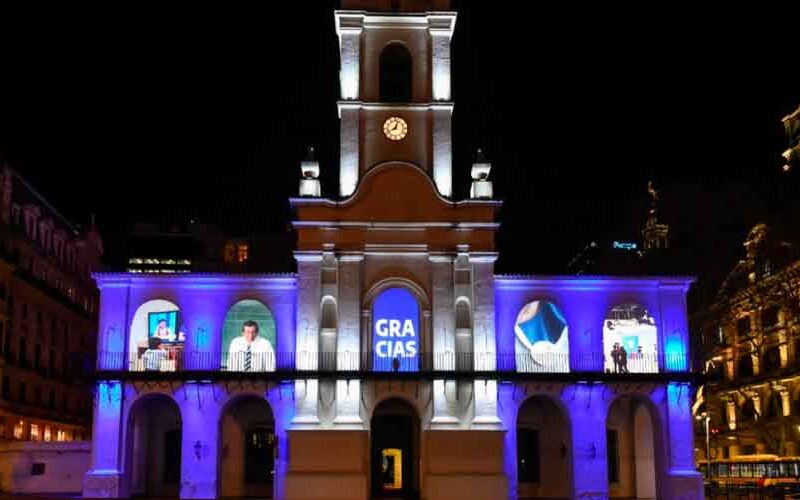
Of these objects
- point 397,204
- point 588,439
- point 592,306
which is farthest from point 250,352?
point 592,306

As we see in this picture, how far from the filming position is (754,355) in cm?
6481

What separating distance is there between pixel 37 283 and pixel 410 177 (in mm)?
26303

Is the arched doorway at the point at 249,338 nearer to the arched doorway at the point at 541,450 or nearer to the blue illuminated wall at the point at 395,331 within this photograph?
the blue illuminated wall at the point at 395,331

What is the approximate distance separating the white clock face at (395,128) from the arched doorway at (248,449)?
1405 centimetres

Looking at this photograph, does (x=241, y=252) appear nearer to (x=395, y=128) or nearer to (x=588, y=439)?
(x=395, y=128)

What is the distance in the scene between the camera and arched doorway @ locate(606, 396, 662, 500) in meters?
46.2

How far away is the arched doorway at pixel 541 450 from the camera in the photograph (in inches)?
1796

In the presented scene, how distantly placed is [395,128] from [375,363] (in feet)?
36.7

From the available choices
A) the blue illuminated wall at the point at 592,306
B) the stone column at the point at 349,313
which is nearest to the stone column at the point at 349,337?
the stone column at the point at 349,313

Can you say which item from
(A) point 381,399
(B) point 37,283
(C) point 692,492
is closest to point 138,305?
(A) point 381,399

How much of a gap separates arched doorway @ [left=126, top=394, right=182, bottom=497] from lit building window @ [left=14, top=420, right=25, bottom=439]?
1272 centimetres

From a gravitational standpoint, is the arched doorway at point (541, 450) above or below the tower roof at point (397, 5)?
below

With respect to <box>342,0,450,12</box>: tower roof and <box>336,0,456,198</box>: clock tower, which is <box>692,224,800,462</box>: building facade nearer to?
<box>336,0,456,198</box>: clock tower

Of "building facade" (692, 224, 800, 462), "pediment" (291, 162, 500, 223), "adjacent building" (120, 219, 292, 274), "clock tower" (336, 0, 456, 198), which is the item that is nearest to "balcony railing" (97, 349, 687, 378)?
"pediment" (291, 162, 500, 223)
